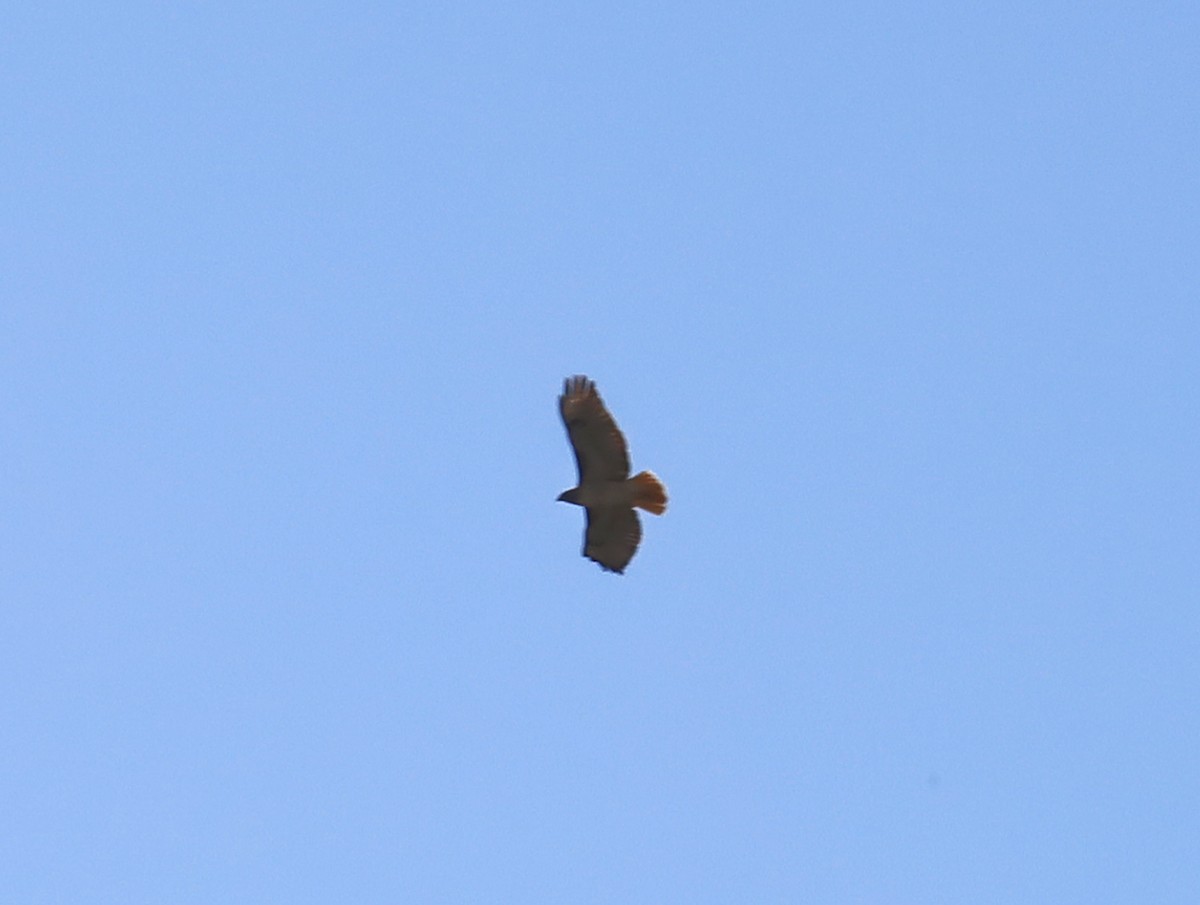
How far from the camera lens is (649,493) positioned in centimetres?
3375

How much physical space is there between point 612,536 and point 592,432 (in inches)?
75.1

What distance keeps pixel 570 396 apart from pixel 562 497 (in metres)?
1.86

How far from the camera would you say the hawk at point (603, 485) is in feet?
108

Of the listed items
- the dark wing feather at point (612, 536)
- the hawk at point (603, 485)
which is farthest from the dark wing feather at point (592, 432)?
the dark wing feather at point (612, 536)

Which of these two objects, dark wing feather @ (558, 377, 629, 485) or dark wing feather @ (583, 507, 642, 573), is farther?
dark wing feather @ (583, 507, 642, 573)

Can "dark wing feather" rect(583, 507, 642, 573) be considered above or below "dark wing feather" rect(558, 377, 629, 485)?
below

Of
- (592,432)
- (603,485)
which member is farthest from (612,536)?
(592,432)

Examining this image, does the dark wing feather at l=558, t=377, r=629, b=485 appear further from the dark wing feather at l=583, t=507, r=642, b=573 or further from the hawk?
the dark wing feather at l=583, t=507, r=642, b=573

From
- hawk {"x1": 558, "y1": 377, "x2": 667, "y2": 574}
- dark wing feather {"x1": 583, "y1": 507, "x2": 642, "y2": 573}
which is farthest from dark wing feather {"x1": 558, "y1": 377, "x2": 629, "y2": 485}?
dark wing feather {"x1": 583, "y1": 507, "x2": 642, "y2": 573}

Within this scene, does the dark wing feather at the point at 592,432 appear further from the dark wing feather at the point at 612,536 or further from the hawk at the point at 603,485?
the dark wing feather at the point at 612,536

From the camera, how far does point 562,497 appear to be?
34438mm

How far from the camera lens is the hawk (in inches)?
1302

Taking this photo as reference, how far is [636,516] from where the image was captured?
3434 cm

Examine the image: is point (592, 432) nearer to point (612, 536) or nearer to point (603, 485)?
point (603, 485)
